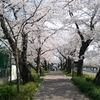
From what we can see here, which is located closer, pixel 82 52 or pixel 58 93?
pixel 58 93

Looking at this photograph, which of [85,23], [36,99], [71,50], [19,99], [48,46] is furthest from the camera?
[71,50]

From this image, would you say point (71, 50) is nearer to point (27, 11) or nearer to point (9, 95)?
point (27, 11)

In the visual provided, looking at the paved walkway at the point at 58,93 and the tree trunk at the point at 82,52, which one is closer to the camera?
the paved walkway at the point at 58,93

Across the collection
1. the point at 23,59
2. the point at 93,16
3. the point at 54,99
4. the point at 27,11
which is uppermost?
the point at 93,16

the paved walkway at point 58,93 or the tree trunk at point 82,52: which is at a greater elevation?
the tree trunk at point 82,52

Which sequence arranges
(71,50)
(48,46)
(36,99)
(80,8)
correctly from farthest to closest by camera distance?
(71,50)
(48,46)
(80,8)
(36,99)

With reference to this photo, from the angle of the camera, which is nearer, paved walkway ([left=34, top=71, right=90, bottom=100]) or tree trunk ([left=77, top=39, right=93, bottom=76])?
paved walkway ([left=34, top=71, right=90, bottom=100])

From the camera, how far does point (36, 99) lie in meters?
11.0

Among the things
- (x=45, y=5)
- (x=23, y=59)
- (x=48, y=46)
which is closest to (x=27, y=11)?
(x=45, y=5)

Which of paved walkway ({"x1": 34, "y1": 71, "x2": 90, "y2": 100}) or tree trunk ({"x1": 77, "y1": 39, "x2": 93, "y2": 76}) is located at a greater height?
tree trunk ({"x1": 77, "y1": 39, "x2": 93, "y2": 76})

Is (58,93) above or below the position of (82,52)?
below

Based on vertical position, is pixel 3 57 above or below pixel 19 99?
above

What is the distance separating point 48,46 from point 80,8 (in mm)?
15353

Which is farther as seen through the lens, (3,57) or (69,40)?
(69,40)
